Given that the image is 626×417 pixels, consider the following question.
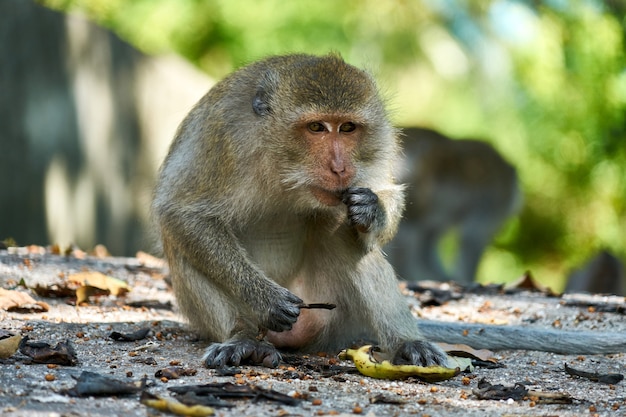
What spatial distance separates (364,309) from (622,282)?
228 inches

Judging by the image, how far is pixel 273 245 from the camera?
217 inches

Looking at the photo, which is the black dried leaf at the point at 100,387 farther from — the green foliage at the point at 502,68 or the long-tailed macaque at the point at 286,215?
the green foliage at the point at 502,68

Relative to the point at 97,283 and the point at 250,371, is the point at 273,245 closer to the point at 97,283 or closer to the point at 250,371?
the point at 250,371

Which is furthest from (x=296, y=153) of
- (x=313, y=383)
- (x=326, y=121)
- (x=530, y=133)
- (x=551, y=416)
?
(x=530, y=133)

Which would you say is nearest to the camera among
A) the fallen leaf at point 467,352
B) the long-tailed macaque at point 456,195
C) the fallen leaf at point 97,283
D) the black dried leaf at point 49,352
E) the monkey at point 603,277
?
the black dried leaf at point 49,352

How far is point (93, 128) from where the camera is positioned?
12.4 metres

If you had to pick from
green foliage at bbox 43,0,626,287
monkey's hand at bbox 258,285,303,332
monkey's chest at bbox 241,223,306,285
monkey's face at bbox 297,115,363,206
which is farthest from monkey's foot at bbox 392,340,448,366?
green foliage at bbox 43,0,626,287

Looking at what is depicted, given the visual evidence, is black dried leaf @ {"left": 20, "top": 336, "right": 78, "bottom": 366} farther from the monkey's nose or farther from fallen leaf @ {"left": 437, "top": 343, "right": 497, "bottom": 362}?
fallen leaf @ {"left": 437, "top": 343, "right": 497, "bottom": 362}

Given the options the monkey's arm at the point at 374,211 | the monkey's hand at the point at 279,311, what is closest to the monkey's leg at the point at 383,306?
the monkey's arm at the point at 374,211

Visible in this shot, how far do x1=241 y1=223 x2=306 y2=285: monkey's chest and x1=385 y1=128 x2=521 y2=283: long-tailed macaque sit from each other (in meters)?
10.0

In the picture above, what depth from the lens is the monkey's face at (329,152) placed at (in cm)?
502

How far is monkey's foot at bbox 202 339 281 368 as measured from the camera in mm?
4848

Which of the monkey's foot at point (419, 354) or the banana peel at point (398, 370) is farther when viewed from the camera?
the monkey's foot at point (419, 354)

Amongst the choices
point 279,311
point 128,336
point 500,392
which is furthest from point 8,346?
point 500,392
